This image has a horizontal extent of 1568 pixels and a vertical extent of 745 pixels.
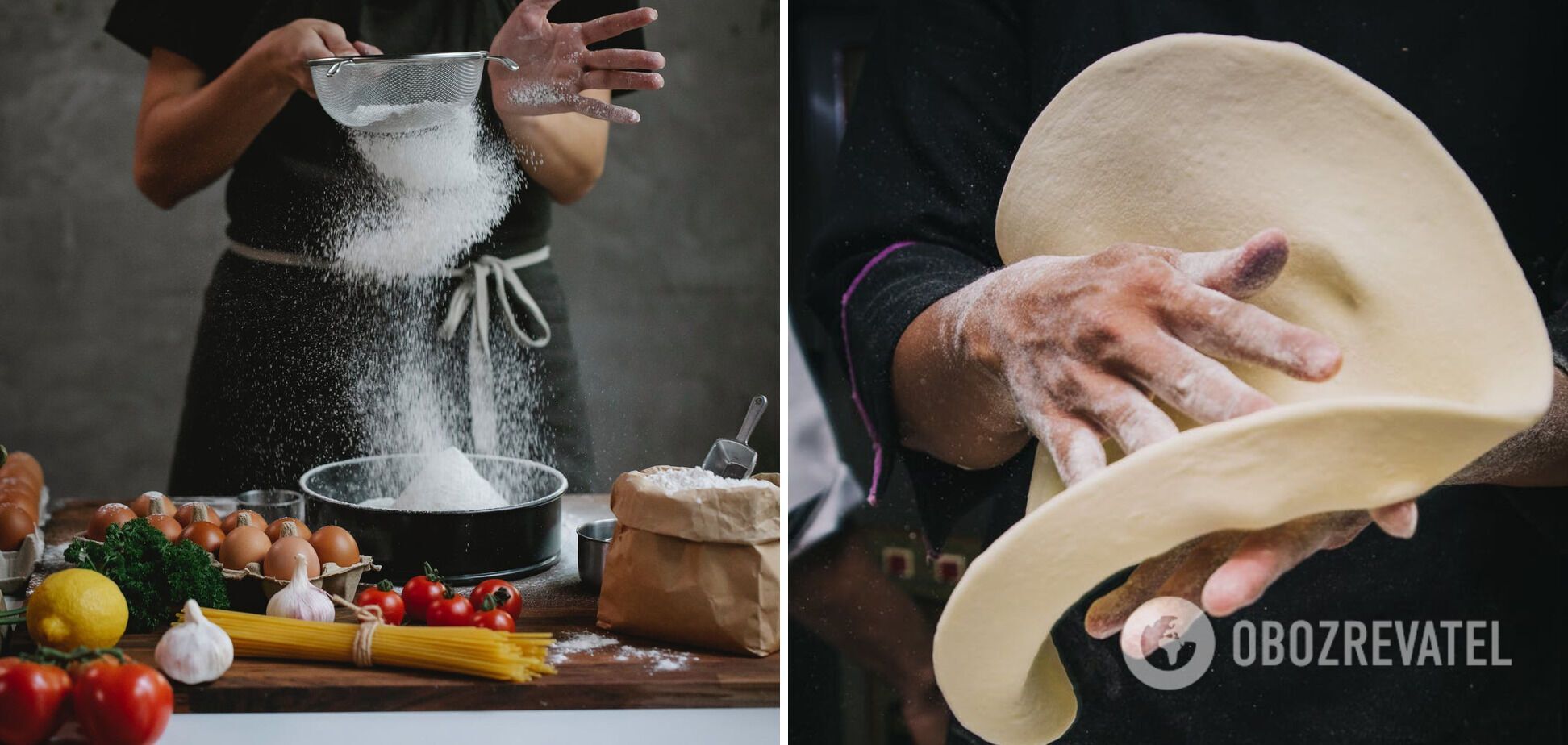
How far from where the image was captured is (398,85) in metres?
1.49

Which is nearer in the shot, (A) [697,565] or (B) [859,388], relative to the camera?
(B) [859,388]

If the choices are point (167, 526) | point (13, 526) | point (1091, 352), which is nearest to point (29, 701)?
point (167, 526)

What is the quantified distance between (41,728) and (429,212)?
77cm

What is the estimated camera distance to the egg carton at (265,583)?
4.53 feet

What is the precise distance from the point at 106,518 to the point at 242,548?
0.24 metres

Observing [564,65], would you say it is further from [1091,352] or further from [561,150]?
[1091,352]

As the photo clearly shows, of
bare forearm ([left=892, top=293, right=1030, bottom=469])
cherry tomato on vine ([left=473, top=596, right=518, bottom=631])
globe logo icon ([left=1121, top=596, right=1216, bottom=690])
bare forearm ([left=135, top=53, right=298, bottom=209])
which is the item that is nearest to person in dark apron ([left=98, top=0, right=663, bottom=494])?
bare forearm ([left=135, top=53, right=298, bottom=209])

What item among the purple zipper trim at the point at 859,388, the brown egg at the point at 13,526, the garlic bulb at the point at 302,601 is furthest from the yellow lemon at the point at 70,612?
the purple zipper trim at the point at 859,388

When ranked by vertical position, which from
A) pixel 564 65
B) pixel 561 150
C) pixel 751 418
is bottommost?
pixel 751 418

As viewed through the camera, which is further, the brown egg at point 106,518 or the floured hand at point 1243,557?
the brown egg at point 106,518

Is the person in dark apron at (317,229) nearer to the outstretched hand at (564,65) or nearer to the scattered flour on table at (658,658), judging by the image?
the outstretched hand at (564,65)

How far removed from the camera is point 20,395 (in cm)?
161

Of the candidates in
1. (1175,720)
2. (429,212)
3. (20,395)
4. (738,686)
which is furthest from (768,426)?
(20,395)

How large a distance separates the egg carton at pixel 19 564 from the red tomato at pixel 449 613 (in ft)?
1.78
